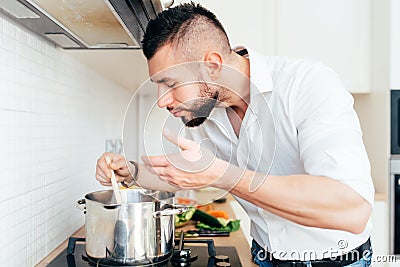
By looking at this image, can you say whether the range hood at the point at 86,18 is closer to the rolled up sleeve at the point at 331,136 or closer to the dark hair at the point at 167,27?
the dark hair at the point at 167,27

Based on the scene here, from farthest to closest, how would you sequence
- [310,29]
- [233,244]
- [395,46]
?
[310,29], [395,46], [233,244]

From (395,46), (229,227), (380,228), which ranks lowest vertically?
(380,228)

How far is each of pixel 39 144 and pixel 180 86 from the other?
0.43 meters

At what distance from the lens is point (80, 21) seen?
0.98 m

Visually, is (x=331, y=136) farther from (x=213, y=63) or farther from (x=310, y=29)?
(x=310, y=29)

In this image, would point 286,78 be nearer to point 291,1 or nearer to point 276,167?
point 276,167

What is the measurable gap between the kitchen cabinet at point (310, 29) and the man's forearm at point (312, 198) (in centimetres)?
140

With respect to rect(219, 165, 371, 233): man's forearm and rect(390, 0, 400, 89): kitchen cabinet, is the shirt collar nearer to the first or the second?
rect(219, 165, 371, 233): man's forearm

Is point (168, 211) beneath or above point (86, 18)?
beneath

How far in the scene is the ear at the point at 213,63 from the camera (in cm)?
89

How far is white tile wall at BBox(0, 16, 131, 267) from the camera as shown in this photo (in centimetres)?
93

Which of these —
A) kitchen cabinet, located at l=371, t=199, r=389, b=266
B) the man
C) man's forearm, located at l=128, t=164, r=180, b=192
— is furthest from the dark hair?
kitchen cabinet, located at l=371, t=199, r=389, b=266

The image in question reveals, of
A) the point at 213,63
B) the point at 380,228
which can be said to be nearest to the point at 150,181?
the point at 213,63

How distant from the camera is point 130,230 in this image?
0.98m
